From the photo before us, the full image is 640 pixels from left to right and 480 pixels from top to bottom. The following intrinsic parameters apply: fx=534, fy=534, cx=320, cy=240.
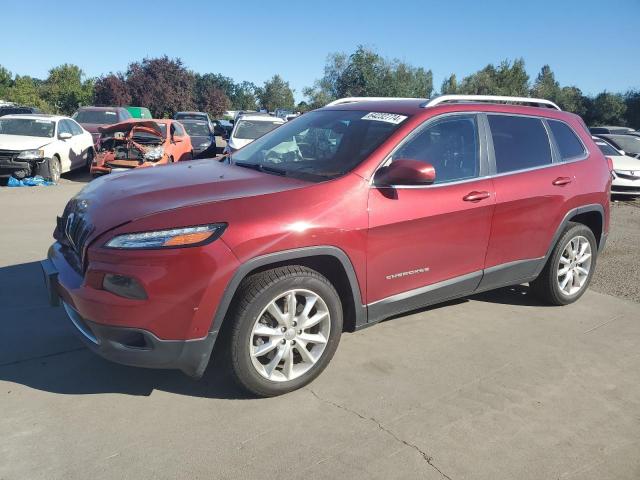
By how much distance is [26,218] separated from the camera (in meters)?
7.93

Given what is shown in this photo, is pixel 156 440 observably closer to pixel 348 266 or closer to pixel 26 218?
pixel 348 266

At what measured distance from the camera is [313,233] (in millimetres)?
3096

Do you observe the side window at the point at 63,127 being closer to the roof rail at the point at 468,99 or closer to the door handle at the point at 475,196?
the roof rail at the point at 468,99

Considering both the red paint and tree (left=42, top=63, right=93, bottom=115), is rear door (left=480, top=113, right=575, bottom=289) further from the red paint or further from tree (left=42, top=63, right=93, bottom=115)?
tree (left=42, top=63, right=93, bottom=115)

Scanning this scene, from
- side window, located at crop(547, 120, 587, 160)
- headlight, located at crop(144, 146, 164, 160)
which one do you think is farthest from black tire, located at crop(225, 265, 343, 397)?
headlight, located at crop(144, 146, 164, 160)

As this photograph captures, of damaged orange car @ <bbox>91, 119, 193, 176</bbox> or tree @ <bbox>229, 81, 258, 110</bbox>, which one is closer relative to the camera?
damaged orange car @ <bbox>91, 119, 193, 176</bbox>

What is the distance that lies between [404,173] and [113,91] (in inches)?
1639

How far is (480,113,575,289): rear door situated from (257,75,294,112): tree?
79268 mm

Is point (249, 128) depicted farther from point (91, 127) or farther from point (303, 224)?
point (303, 224)

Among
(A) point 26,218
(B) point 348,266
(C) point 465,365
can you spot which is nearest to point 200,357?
(B) point 348,266

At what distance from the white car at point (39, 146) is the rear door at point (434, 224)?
10392 mm

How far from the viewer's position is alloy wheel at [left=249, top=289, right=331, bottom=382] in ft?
10.1

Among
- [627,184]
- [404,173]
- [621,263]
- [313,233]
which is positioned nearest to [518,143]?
[404,173]

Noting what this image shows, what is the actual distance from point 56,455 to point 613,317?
4507mm
